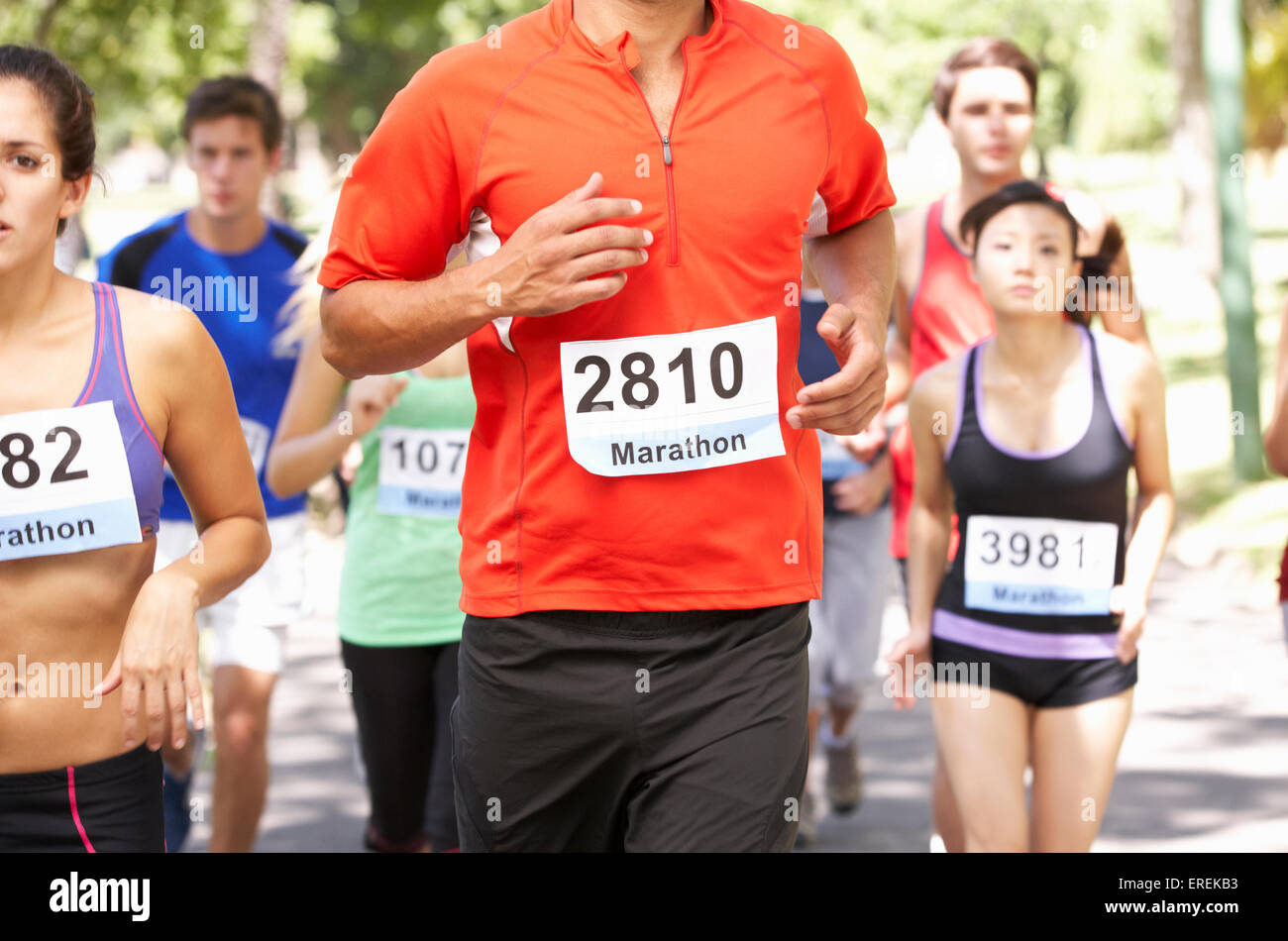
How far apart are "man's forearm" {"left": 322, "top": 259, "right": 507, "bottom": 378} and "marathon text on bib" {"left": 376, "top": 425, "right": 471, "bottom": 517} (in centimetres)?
184

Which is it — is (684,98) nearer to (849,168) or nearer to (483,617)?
(849,168)

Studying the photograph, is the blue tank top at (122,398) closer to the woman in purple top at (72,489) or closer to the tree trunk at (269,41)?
the woman in purple top at (72,489)

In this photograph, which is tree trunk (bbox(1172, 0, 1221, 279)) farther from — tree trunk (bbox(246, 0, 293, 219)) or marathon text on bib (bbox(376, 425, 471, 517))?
marathon text on bib (bbox(376, 425, 471, 517))

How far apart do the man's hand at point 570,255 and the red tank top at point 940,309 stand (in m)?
2.73

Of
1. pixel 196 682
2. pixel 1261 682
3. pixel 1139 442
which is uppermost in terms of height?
pixel 1139 442

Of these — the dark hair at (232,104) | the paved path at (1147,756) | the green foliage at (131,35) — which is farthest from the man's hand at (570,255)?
the green foliage at (131,35)

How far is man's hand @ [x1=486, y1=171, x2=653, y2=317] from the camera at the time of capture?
2.71 meters

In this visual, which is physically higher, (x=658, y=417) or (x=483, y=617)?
(x=658, y=417)

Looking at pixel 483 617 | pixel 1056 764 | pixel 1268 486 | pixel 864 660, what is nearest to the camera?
pixel 483 617

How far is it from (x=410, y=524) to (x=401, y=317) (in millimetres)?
2135

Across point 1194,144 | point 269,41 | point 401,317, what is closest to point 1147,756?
point 401,317

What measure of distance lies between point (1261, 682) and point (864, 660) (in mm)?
2616

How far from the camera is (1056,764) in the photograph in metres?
4.31

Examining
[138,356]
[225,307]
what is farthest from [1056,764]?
[225,307]
